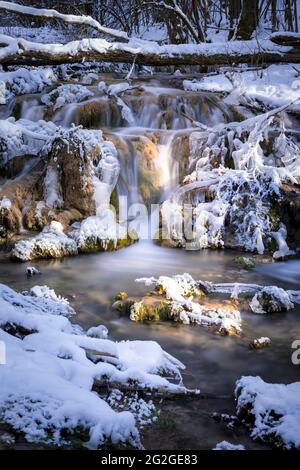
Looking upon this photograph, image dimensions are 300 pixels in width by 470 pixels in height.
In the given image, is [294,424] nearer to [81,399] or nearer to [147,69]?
[81,399]

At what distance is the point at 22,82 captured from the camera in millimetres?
11812

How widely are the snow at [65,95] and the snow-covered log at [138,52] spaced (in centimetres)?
64

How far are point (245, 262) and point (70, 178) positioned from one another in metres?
3.38

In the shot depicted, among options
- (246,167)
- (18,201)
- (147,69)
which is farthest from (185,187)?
(147,69)

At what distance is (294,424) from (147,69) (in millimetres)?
13704

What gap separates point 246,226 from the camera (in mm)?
7953

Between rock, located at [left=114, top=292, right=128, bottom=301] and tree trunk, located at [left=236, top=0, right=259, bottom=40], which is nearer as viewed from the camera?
rock, located at [left=114, top=292, right=128, bottom=301]

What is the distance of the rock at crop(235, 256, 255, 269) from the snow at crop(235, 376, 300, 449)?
3.73 meters

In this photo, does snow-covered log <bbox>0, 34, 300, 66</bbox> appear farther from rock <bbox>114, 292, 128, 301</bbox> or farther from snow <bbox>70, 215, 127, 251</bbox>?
rock <bbox>114, 292, 128, 301</bbox>

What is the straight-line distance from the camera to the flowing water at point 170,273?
3238 millimetres

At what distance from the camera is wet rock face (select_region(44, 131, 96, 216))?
8359 mm

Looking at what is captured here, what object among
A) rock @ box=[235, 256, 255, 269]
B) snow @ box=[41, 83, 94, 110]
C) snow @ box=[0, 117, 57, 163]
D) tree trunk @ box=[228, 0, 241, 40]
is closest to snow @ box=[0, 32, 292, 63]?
snow @ box=[41, 83, 94, 110]

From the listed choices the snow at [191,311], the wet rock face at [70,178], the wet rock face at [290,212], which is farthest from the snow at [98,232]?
the wet rock face at [290,212]

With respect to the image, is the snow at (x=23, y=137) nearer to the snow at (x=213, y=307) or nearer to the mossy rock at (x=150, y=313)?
the snow at (x=213, y=307)
